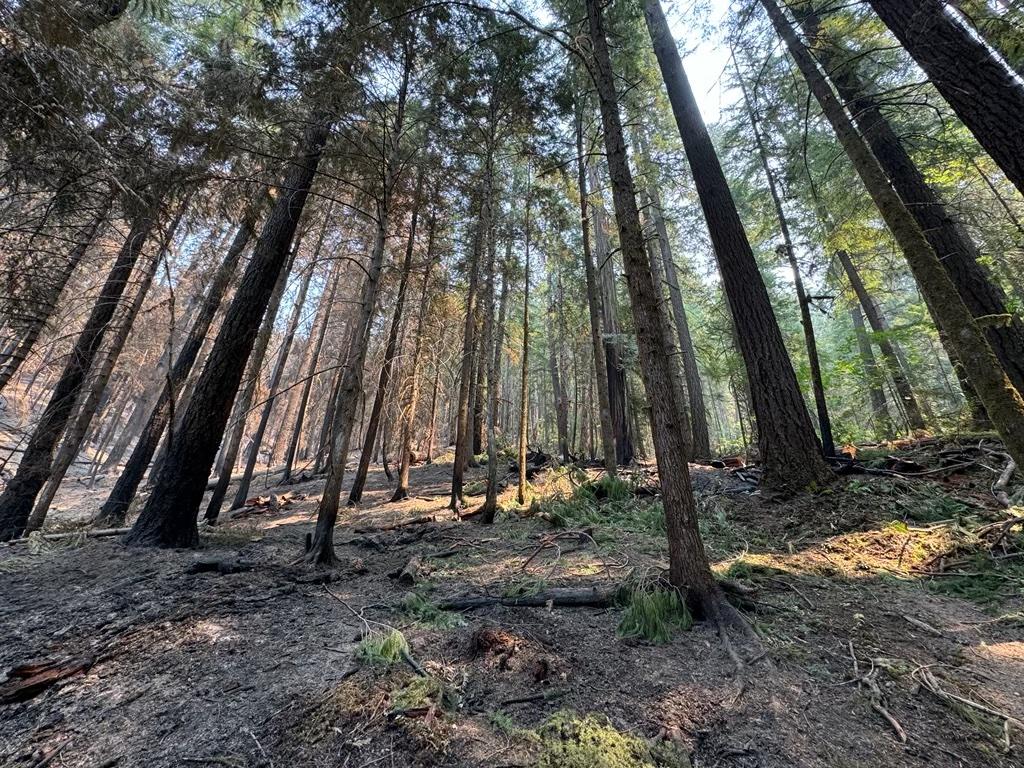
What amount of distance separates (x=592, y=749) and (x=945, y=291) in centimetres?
438

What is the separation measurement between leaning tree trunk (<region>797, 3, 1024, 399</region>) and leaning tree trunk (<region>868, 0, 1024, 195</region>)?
2.89 feet

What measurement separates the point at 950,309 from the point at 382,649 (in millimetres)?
5197

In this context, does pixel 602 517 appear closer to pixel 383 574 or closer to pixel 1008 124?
pixel 383 574

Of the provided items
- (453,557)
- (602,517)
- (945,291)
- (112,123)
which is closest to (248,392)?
(112,123)

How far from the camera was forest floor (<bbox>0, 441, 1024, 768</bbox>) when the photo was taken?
6.30 feet


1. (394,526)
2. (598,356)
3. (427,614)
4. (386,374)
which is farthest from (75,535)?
(598,356)

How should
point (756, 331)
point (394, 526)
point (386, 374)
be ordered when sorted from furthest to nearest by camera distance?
point (386, 374)
point (394, 526)
point (756, 331)

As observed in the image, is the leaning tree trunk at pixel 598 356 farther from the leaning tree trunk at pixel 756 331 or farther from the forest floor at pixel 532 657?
the forest floor at pixel 532 657

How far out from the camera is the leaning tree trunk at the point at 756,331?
18.6 feet

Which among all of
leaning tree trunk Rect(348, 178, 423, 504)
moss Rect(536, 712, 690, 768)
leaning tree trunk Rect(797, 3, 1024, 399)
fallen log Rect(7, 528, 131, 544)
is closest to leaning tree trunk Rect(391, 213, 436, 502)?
leaning tree trunk Rect(348, 178, 423, 504)

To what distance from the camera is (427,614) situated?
3.46 m

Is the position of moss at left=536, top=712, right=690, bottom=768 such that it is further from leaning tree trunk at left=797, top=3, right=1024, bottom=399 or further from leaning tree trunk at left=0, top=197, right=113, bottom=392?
leaning tree trunk at left=797, top=3, right=1024, bottom=399

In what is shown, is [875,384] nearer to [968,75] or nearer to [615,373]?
[615,373]

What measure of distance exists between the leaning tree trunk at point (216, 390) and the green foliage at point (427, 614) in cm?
335
